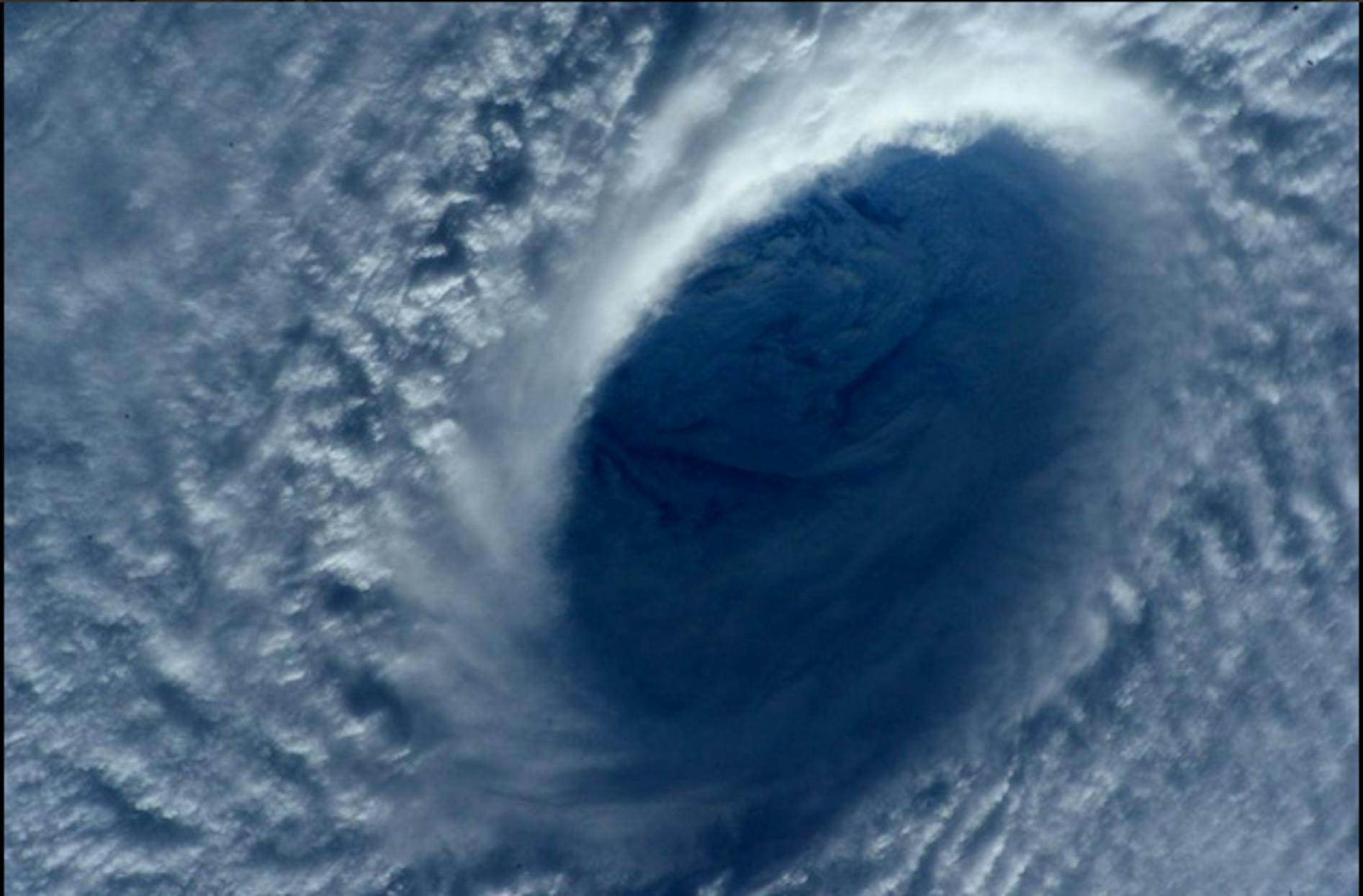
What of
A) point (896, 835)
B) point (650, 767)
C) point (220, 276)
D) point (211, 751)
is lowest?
point (896, 835)

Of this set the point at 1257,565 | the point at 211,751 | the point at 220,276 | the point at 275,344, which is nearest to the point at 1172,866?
the point at 1257,565

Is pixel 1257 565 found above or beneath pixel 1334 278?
beneath

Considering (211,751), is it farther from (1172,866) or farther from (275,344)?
(1172,866)

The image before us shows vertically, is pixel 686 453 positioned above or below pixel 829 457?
above
